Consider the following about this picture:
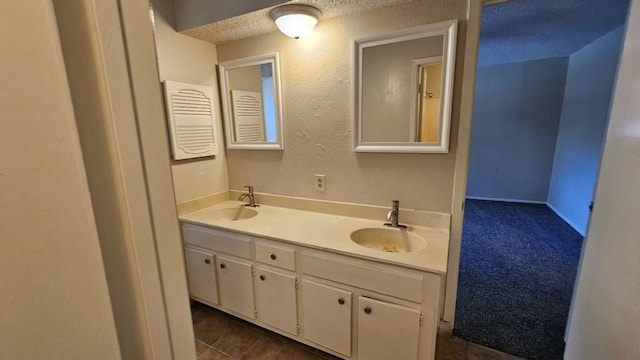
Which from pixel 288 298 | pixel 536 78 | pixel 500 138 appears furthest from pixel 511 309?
pixel 536 78

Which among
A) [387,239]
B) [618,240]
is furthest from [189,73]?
[618,240]

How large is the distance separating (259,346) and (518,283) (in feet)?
7.34

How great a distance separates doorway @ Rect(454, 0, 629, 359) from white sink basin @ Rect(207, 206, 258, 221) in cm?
175

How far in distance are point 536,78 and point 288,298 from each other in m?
5.07

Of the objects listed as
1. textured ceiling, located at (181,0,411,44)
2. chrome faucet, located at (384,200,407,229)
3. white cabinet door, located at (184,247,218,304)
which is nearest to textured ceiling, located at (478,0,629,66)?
textured ceiling, located at (181,0,411,44)

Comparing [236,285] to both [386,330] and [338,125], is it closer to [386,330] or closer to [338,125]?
[386,330]

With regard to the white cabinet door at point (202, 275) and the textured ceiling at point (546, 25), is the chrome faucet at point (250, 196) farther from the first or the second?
the textured ceiling at point (546, 25)

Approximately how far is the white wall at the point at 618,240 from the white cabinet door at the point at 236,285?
1.81m

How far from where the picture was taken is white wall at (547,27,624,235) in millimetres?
3117

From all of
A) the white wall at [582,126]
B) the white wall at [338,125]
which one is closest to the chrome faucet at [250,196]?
the white wall at [338,125]

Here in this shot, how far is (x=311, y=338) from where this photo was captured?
166cm

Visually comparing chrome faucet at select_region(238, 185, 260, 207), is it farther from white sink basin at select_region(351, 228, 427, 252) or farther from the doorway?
the doorway

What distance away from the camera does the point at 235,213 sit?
2.29 metres

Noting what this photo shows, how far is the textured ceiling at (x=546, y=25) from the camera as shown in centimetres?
233
